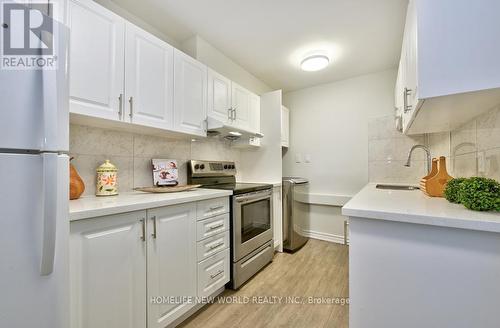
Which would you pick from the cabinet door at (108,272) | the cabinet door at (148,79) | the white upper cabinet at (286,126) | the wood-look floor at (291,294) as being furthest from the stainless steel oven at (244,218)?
the white upper cabinet at (286,126)

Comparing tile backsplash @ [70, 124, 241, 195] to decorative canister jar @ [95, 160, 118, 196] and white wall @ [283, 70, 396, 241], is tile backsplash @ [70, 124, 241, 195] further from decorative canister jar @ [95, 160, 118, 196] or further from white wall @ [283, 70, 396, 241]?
white wall @ [283, 70, 396, 241]

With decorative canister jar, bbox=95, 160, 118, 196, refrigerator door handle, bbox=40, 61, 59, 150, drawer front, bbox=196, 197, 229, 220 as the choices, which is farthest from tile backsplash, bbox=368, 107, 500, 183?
decorative canister jar, bbox=95, 160, 118, 196

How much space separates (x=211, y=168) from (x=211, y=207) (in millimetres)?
755

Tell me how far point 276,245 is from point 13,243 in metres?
2.44

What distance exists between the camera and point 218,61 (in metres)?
2.45

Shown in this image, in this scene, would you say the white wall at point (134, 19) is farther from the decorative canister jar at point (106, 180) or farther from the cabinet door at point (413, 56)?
the cabinet door at point (413, 56)

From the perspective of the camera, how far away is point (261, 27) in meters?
2.01

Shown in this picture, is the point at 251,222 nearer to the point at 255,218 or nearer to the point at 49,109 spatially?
the point at 255,218

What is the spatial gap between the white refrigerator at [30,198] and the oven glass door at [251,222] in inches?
49.9

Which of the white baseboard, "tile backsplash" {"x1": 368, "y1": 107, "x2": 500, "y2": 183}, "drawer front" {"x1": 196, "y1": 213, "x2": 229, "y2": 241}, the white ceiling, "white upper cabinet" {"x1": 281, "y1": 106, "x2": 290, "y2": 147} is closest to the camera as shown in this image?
"tile backsplash" {"x1": 368, "y1": 107, "x2": 500, "y2": 183}

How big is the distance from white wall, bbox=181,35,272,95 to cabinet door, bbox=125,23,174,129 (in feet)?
1.81

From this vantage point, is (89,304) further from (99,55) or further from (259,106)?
(259,106)

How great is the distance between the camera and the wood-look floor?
4.91ft

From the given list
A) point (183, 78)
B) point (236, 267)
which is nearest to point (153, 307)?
point (236, 267)
